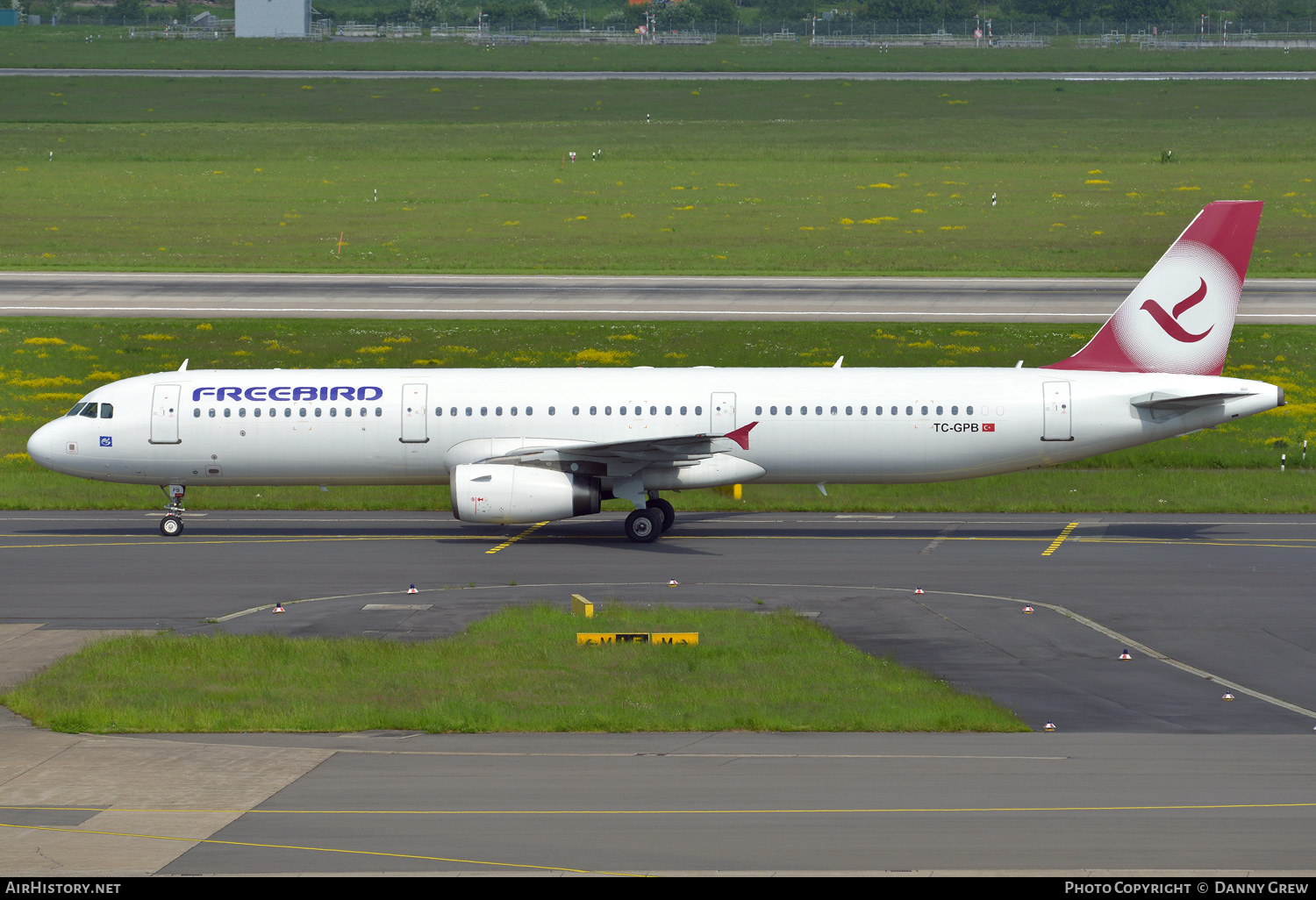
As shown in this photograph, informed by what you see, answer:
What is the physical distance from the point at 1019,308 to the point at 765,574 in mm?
35772

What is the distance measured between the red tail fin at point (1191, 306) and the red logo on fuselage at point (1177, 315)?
0.08 ft

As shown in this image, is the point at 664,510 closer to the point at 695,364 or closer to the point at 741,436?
the point at 741,436

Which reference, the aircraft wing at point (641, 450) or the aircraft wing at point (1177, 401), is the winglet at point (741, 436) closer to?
the aircraft wing at point (641, 450)

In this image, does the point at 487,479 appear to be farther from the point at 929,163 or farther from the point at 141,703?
the point at 929,163

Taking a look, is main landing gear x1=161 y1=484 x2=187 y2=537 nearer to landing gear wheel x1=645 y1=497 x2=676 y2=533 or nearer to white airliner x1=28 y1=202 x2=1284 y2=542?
white airliner x1=28 y1=202 x2=1284 y2=542

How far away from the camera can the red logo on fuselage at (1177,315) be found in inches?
1619

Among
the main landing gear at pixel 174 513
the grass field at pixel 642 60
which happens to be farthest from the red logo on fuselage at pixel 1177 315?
the grass field at pixel 642 60

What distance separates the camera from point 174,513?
41.5 m

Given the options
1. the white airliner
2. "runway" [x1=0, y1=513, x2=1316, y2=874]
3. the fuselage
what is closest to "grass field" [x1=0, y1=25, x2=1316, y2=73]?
the white airliner

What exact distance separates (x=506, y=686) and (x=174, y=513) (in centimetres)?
1981

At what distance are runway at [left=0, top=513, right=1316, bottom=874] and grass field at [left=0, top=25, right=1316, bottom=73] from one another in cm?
15144

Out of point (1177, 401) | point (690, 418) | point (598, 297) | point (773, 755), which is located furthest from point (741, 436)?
point (598, 297)

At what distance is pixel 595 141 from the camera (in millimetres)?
132375
